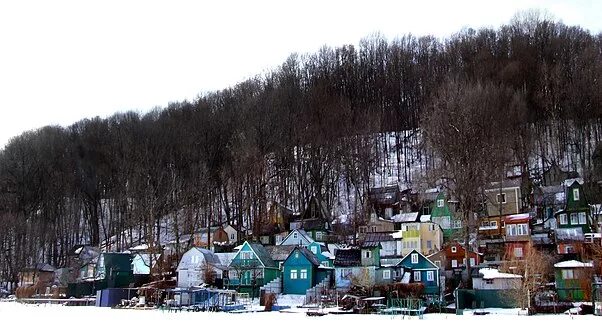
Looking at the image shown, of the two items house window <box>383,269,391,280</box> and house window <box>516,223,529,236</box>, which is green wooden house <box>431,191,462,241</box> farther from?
house window <box>383,269,391,280</box>

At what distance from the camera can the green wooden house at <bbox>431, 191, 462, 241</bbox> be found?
208 ft

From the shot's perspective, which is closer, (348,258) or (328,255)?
(348,258)

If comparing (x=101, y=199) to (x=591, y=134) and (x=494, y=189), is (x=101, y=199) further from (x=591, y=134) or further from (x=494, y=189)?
(x=591, y=134)

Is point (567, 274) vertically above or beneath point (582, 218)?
beneath

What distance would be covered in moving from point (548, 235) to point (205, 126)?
4026 cm

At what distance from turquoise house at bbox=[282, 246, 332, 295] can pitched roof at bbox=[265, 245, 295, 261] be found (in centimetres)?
314

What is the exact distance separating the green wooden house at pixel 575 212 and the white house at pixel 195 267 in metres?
31.4

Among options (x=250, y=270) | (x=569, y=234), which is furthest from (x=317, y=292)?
(x=569, y=234)

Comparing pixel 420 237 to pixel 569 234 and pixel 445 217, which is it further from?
pixel 569 234

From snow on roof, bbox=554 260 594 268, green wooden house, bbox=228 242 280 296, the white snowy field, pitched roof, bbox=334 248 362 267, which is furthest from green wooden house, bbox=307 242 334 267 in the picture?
the white snowy field

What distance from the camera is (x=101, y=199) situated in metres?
84.1

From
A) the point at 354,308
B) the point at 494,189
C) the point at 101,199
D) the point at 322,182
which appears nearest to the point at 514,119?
the point at 494,189

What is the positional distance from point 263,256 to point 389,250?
12075mm

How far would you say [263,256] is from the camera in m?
58.2
